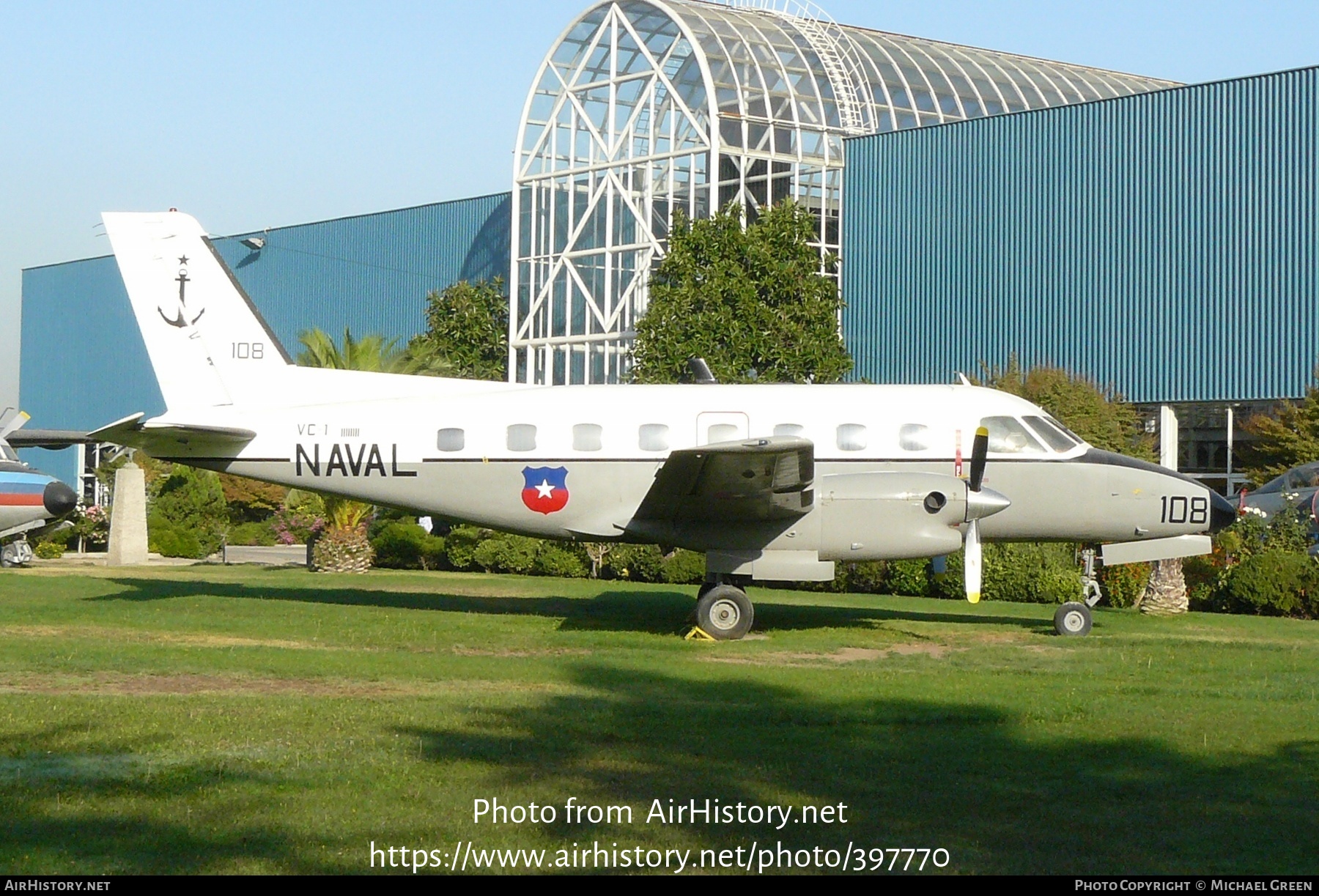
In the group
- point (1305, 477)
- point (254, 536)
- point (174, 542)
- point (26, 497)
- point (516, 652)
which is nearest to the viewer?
point (516, 652)

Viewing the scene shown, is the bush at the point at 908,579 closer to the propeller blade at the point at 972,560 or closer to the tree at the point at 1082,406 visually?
the tree at the point at 1082,406

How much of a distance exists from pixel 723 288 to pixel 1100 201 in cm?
1295

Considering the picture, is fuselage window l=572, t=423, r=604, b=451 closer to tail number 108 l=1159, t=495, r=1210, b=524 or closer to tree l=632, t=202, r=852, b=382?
tail number 108 l=1159, t=495, r=1210, b=524

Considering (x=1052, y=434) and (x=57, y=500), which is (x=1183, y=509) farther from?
(x=57, y=500)

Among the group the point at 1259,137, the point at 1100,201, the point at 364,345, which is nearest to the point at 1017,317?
the point at 1100,201

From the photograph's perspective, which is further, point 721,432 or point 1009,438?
point 1009,438

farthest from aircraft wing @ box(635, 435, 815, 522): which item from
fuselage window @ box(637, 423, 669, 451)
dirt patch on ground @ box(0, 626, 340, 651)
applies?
dirt patch on ground @ box(0, 626, 340, 651)

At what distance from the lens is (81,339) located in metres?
67.7

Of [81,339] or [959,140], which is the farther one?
[81,339]

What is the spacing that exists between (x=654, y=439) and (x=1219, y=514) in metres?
7.29

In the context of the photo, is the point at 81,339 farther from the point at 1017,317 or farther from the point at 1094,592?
the point at 1094,592

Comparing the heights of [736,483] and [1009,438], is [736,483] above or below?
below

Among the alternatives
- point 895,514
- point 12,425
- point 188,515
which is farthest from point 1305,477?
point 188,515

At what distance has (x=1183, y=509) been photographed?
17375 mm
